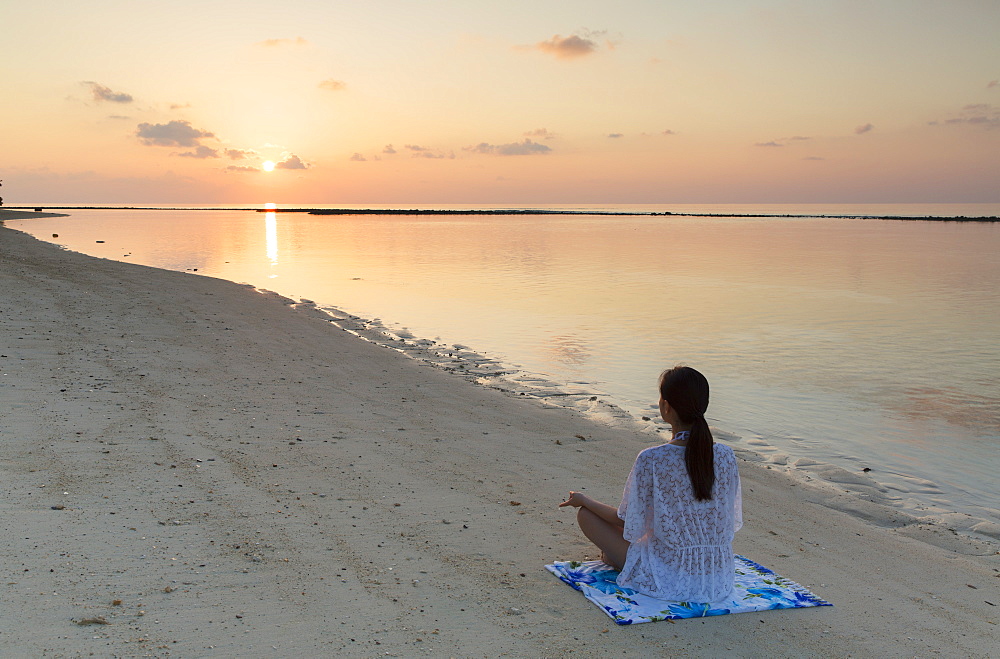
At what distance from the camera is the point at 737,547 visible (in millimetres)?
5832

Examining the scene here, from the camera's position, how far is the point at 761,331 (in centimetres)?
1902

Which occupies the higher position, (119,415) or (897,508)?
(119,415)

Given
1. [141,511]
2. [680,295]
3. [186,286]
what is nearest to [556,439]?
[141,511]

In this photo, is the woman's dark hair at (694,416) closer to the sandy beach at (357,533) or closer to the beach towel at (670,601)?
the beach towel at (670,601)

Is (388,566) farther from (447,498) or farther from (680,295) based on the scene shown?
(680,295)

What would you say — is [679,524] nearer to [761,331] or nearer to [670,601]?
[670,601]

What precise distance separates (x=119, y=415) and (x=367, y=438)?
9.10 ft

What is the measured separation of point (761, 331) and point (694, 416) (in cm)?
1564

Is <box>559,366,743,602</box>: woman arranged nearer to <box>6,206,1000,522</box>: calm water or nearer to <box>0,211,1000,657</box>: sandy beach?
<box>0,211,1000,657</box>: sandy beach

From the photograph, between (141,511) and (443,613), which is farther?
(141,511)

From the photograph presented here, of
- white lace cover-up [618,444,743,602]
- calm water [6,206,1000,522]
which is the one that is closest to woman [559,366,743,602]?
white lace cover-up [618,444,743,602]

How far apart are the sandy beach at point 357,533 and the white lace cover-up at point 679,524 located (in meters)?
0.27

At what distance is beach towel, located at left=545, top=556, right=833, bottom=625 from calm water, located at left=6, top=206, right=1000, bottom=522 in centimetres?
344

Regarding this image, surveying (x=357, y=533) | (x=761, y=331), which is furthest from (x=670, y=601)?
(x=761, y=331)
